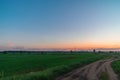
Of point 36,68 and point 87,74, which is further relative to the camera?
point 36,68

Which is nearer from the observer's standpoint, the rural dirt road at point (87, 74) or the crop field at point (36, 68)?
the crop field at point (36, 68)

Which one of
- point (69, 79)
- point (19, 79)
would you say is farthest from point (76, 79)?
point (19, 79)

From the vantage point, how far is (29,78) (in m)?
20.1

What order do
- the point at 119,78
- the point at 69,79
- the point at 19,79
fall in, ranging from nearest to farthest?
the point at 19,79, the point at 69,79, the point at 119,78

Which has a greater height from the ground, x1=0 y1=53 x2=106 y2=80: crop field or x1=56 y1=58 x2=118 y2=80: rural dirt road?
x1=0 y1=53 x2=106 y2=80: crop field

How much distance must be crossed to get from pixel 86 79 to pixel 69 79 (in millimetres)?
1499

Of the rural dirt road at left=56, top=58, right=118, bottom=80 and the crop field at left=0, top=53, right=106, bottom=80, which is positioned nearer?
the crop field at left=0, top=53, right=106, bottom=80

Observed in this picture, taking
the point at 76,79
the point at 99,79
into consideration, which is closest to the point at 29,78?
the point at 76,79

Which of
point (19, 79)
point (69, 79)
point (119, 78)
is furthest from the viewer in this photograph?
point (119, 78)

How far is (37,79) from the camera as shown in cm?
2047

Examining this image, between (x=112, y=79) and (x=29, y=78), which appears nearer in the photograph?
(x=29, y=78)

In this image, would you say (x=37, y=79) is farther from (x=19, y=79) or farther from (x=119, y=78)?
(x=119, y=78)

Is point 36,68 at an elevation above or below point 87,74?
above

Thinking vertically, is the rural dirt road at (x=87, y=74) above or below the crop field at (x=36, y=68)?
below
